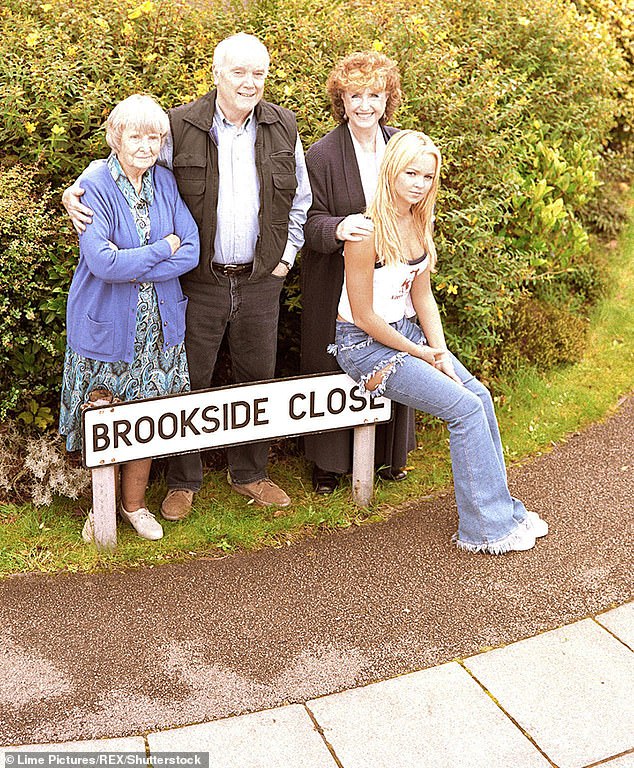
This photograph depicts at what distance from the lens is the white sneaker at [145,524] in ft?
15.0

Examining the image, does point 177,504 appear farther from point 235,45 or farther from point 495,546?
point 235,45

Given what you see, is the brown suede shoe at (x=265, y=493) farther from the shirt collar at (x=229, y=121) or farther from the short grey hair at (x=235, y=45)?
the short grey hair at (x=235, y=45)

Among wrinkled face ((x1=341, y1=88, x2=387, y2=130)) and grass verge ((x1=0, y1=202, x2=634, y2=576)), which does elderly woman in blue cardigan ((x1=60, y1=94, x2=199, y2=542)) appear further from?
wrinkled face ((x1=341, y1=88, x2=387, y2=130))

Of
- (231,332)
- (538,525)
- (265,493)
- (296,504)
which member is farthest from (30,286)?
(538,525)

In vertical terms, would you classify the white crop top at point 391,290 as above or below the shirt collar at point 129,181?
below

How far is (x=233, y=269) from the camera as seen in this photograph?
436 centimetres

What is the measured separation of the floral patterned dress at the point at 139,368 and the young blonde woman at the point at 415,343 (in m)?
0.79

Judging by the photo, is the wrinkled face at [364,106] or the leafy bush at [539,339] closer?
the wrinkled face at [364,106]

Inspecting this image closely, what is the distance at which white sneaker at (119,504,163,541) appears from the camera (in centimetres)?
456

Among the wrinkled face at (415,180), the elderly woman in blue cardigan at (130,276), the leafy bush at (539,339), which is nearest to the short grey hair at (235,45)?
the elderly woman in blue cardigan at (130,276)

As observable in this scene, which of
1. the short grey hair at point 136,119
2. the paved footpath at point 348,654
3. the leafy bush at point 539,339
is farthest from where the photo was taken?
the leafy bush at point 539,339

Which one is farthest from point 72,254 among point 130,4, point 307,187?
point 130,4

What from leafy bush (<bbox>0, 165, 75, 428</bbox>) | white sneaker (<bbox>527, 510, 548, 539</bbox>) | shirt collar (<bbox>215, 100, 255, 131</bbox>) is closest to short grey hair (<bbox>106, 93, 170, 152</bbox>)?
shirt collar (<bbox>215, 100, 255, 131</bbox>)

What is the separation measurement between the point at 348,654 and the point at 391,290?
158 centimetres
